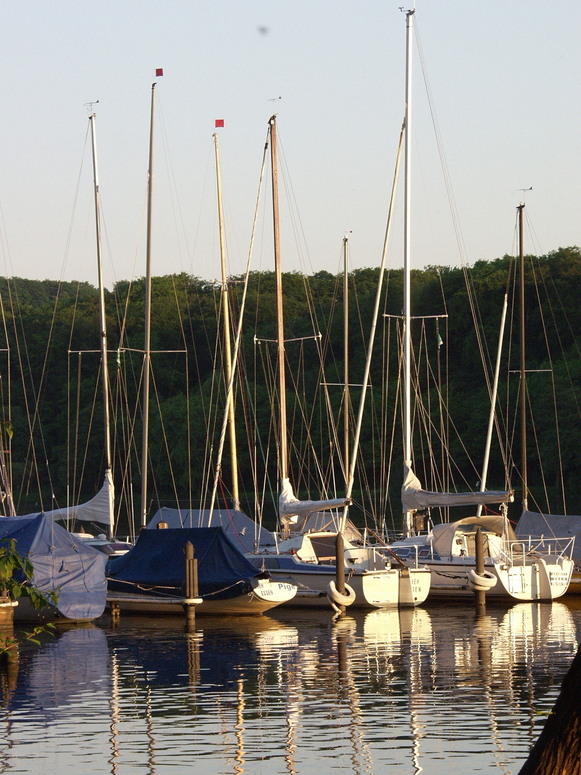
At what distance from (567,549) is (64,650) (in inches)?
741

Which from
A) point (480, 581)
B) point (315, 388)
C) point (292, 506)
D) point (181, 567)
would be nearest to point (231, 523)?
point (292, 506)

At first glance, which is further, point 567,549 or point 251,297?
point 251,297

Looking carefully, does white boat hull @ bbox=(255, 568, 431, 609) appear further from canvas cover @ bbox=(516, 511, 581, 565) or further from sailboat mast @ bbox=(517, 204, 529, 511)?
sailboat mast @ bbox=(517, 204, 529, 511)

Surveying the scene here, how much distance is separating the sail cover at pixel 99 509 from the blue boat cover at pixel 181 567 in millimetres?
10194

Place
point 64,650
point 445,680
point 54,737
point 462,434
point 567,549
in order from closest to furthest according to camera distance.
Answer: point 54,737, point 445,680, point 64,650, point 567,549, point 462,434

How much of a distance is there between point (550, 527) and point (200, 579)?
1316cm

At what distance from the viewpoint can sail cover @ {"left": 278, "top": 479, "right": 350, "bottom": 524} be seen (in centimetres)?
3875

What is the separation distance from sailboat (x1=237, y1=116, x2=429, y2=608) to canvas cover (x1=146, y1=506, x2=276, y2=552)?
0.76 feet

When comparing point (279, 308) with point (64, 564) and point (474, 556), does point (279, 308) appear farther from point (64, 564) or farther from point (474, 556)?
point (64, 564)

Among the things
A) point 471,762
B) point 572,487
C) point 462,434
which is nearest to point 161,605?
point 471,762

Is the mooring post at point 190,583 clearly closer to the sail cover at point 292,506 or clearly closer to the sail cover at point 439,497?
the sail cover at point 292,506

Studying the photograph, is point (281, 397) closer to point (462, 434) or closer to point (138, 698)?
point (138, 698)

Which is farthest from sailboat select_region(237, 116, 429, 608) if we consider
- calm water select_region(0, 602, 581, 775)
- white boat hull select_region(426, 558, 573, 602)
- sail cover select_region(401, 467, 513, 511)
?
calm water select_region(0, 602, 581, 775)

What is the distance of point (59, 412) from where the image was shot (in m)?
104
